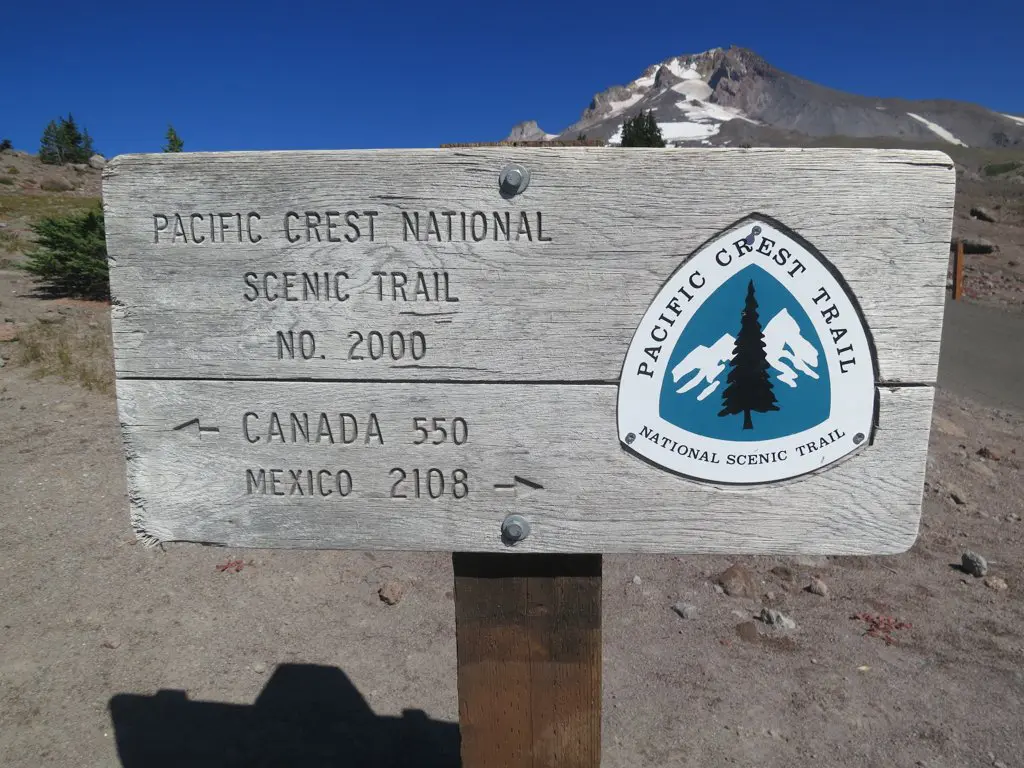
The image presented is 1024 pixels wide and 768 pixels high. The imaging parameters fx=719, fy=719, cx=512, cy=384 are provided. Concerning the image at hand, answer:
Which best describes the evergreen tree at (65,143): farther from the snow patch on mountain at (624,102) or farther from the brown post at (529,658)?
the snow patch on mountain at (624,102)

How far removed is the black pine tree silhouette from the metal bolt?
49 centimetres

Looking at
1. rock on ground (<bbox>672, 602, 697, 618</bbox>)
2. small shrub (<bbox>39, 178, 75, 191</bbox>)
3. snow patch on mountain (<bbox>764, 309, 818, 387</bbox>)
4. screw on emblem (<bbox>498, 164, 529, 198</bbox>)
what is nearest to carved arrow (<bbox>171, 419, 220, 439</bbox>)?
screw on emblem (<bbox>498, 164, 529, 198</bbox>)

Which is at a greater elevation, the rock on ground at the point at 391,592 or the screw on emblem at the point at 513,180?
the screw on emblem at the point at 513,180

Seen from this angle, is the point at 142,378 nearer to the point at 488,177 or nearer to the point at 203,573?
the point at 488,177

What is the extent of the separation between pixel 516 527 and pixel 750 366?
61 cm

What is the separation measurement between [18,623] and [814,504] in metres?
4.09

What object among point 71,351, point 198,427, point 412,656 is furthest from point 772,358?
point 71,351

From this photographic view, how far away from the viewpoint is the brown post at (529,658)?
1708 millimetres

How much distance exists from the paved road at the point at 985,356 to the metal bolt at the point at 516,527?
8810mm

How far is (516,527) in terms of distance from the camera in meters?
1.58

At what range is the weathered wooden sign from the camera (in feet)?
4.82

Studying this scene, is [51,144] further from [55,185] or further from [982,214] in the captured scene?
[982,214]

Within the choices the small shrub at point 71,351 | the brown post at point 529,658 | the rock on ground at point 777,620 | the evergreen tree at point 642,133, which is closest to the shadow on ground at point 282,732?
the brown post at point 529,658

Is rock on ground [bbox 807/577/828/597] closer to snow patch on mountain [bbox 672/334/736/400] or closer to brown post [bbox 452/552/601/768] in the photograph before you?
brown post [bbox 452/552/601/768]
